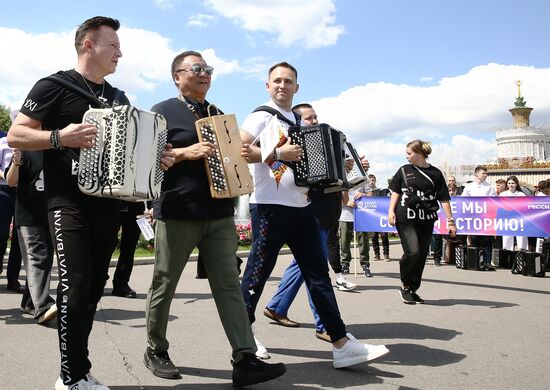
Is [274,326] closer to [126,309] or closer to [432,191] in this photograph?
[126,309]

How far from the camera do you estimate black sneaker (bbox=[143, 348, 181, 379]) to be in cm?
385

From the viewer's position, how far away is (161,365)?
3.89m

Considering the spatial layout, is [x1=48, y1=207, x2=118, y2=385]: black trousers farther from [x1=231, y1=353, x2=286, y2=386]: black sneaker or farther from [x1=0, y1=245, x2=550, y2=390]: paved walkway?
[x1=231, y1=353, x2=286, y2=386]: black sneaker

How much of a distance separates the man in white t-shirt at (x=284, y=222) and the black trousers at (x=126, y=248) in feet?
11.5

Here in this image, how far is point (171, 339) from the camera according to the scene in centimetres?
514

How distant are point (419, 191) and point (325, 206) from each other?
10.0 ft

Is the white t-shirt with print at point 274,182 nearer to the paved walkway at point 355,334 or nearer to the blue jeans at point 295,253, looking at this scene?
Answer: the blue jeans at point 295,253

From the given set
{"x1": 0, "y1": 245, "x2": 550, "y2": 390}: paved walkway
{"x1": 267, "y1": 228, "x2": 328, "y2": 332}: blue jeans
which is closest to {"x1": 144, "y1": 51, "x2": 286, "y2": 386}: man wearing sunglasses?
{"x1": 0, "y1": 245, "x2": 550, "y2": 390}: paved walkway

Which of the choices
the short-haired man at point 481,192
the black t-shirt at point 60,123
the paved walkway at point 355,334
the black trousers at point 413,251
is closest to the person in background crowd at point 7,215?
the paved walkway at point 355,334

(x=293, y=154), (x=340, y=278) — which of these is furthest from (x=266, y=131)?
(x=340, y=278)

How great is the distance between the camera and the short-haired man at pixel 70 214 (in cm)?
324

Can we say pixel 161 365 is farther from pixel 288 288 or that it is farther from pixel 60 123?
pixel 288 288

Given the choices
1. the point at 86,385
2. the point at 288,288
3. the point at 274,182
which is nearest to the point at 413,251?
the point at 288,288

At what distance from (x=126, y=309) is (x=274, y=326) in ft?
6.34
